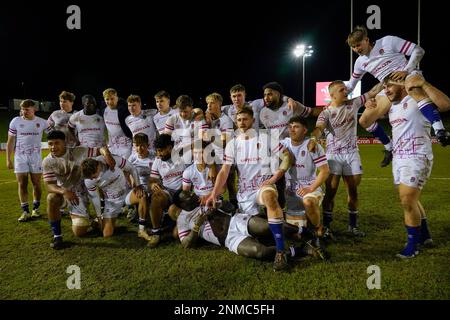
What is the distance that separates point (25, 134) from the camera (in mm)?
6910

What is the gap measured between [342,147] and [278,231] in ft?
6.47

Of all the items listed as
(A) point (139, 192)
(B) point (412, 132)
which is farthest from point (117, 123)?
(B) point (412, 132)

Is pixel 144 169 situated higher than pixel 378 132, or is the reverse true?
pixel 378 132

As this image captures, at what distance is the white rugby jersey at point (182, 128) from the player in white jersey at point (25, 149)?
2.70 metres

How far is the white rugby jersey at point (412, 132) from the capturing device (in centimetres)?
424

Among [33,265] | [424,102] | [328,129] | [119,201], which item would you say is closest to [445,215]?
[328,129]

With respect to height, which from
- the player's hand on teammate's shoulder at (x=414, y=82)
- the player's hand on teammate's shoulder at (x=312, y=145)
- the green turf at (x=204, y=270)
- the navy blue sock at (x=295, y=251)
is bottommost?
the green turf at (x=204, y=270)

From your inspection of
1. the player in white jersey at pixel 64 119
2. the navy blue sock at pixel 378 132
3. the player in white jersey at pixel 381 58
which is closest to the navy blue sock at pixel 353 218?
the player in white jersey at pixel 381 58

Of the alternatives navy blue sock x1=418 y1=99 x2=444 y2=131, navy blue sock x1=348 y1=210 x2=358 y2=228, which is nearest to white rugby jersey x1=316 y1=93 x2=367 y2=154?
navy blue sock x1=348 y1=210 x2=358 y2=228

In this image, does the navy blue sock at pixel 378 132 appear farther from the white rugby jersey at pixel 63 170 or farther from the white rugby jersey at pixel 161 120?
the white rugby jersey at pixel 63 170

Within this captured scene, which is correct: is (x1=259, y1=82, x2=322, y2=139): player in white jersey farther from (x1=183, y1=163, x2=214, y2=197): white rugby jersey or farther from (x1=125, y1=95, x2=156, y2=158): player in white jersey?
(x1=125, y1=95, x2=156, y2=158): player in white jersey

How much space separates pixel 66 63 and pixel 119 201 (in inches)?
1686

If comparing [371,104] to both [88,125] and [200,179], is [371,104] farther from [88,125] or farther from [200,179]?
[88,125]

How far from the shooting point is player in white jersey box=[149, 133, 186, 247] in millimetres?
5137
